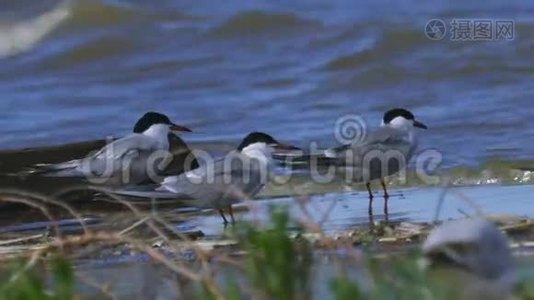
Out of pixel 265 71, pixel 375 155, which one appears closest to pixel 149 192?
pixel 375 155

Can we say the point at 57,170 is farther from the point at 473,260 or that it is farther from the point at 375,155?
the point at 473,260

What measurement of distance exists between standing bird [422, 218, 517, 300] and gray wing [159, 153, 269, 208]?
15.1 ft

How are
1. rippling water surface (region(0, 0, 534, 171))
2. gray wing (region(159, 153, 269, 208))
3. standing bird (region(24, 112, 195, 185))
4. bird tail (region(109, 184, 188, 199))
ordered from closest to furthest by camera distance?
gray wing (region(159, 153, 269, 208))
bird tail (region(109, 184, 188, 199))
standing bird (region(24, 112, 195, 185))
rippling water surface (region(0, 0, 534, 171))

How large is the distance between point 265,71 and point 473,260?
10934 millimetres

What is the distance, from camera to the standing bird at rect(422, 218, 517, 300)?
259 cm

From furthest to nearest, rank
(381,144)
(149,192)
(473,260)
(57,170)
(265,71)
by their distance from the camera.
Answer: (265,71) < (57,170) < (381,144) < (149,192) < (473,260)

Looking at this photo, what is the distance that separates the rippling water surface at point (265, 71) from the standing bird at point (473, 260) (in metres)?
6.74

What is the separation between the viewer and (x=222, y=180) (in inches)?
291

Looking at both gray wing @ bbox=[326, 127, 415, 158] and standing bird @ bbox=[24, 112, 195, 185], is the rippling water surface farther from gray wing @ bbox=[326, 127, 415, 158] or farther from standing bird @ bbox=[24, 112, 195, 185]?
standing bird @ bbox=[24, 112, 195, 185]

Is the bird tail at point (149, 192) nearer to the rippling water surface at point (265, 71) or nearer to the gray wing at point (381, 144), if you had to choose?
the gray wing at point (381, 144)

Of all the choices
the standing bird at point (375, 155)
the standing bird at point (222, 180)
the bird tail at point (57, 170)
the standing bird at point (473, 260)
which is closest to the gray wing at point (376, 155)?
the standing bird at point (375, 155)

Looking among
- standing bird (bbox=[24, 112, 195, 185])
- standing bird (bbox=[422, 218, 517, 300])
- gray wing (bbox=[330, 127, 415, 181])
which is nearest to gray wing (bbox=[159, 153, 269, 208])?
gray wing (bbox=[330, 127, 415, 181])

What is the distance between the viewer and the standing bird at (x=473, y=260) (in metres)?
2.59

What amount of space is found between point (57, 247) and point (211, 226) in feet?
12.5
